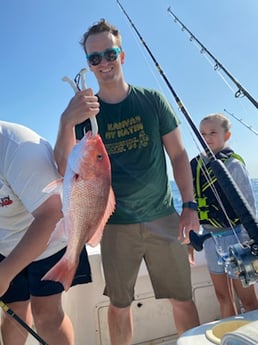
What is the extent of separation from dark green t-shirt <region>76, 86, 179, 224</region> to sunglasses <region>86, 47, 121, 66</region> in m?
0.32

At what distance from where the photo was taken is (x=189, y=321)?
7.54 feet

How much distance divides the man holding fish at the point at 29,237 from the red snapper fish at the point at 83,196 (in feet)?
0.34

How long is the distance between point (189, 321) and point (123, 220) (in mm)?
791

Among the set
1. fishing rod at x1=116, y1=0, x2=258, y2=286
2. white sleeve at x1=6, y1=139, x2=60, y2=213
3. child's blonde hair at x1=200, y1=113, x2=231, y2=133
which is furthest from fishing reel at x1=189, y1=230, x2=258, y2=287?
child's blonde hair at x1=200, y1=113, x2=231, y2=133

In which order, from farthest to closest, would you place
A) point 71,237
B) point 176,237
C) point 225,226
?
point 225,226
point 176,237
point 71,237

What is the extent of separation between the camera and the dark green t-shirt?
229 cm

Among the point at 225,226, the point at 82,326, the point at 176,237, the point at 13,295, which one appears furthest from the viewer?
the point at 82,326

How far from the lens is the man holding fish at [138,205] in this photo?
7.51 feet

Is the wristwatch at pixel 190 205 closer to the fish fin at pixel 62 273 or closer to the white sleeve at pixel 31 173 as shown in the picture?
the white sleeve at pixel 31 173

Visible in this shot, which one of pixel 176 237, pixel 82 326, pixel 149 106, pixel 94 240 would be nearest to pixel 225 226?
pixel 176 237

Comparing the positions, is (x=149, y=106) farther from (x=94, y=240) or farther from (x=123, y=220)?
(x=94, y=240)

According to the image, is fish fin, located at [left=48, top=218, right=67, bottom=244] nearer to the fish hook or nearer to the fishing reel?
the fish hook

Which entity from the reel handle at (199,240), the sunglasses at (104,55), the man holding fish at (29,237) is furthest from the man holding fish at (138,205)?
the reel handle at (199,240)

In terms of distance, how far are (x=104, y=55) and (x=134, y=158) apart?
66 centimetres
